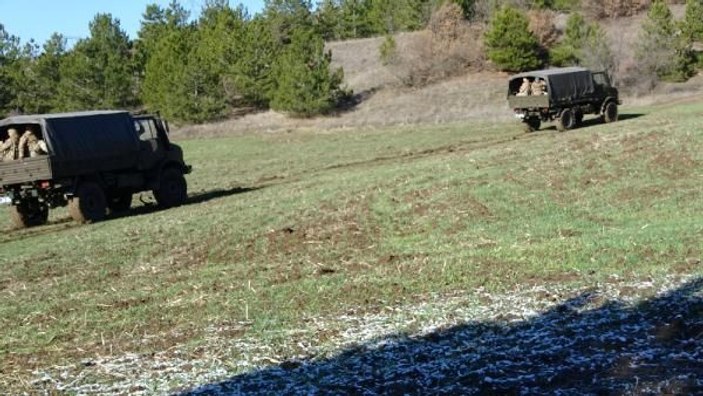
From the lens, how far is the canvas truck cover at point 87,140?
61.2 feet

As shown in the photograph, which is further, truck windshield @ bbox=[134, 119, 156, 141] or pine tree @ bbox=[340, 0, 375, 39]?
pine tree @ bbox=[340, 0, 375, 39]

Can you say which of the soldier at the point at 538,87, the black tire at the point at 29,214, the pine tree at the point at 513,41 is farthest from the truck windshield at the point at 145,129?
the pine tree at the point at 513,41

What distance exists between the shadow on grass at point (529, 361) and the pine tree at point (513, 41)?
54.0m

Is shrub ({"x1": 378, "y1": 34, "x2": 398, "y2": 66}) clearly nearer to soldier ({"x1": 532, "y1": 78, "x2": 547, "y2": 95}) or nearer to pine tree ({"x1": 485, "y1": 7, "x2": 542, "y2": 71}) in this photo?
pine tree ({"x1": 485, "y1": 7, "x2": 542, "y2": 71})

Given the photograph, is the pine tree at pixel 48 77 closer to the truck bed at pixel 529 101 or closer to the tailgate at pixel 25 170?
the truck bed at pixel 529 101

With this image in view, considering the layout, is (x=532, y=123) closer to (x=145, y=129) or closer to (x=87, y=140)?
(x=145, y=129)

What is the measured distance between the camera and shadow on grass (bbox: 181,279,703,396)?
19.1 feet

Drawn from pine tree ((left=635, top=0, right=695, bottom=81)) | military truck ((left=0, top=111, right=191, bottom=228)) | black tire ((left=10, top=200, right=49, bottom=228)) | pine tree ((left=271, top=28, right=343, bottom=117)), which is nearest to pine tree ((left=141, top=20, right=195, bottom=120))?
pine tree ((left=271, top=28, right=343, bottom=117))

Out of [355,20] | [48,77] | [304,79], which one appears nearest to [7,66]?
[48,77]

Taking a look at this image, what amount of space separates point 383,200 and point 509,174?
328 centimetres

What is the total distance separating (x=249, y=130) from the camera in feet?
176

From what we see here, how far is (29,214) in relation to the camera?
64.2 feet

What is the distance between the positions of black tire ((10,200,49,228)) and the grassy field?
17.4 inches

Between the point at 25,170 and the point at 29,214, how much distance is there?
1623 mm
